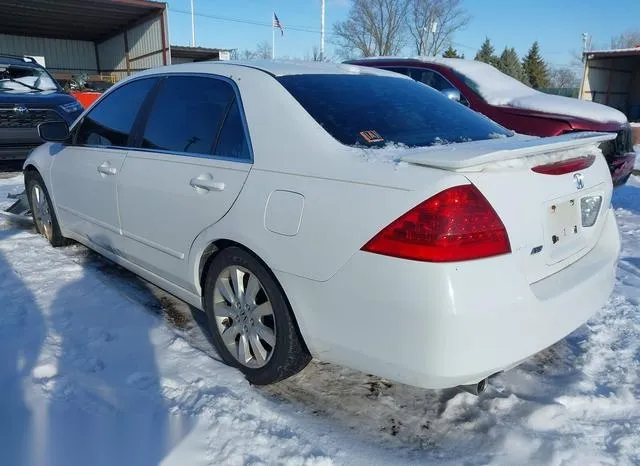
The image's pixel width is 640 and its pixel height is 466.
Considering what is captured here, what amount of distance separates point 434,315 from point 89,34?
3185 centimetres

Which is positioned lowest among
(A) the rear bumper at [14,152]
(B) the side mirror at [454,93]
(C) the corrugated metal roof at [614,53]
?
(A) the rear bumper at [14,152]

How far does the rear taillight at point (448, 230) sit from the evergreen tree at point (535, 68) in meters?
56.4

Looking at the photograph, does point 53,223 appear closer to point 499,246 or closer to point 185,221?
point 185,221

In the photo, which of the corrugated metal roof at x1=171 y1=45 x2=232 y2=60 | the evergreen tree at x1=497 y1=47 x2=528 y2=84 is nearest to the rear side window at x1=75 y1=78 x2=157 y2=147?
the corrugated metal roof at x1=171 y1=45 x2=232 y2=60

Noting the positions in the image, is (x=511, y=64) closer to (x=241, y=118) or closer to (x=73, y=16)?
(x=73, y=16)

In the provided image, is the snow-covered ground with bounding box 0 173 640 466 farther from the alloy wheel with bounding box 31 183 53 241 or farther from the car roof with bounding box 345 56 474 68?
the car roof with bounding box 345 56 474 68

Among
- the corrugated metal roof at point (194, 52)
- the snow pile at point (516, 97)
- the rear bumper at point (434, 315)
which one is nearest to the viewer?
the rear bumper at point (434, 315)

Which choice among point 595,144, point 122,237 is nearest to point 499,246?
point 595,144

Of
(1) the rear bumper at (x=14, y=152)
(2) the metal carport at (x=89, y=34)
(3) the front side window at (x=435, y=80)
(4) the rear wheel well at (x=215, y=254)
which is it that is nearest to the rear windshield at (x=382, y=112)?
(4) the rear wheel well at (x=215, y=254)

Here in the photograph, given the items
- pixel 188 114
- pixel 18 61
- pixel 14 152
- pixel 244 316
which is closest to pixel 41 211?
pixel 188 114

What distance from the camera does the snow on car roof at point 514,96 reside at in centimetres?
538

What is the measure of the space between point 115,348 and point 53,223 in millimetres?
2149

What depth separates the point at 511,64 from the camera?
54.9m

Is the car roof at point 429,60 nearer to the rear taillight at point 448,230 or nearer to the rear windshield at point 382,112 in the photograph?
the rear windshield at point 382,112
